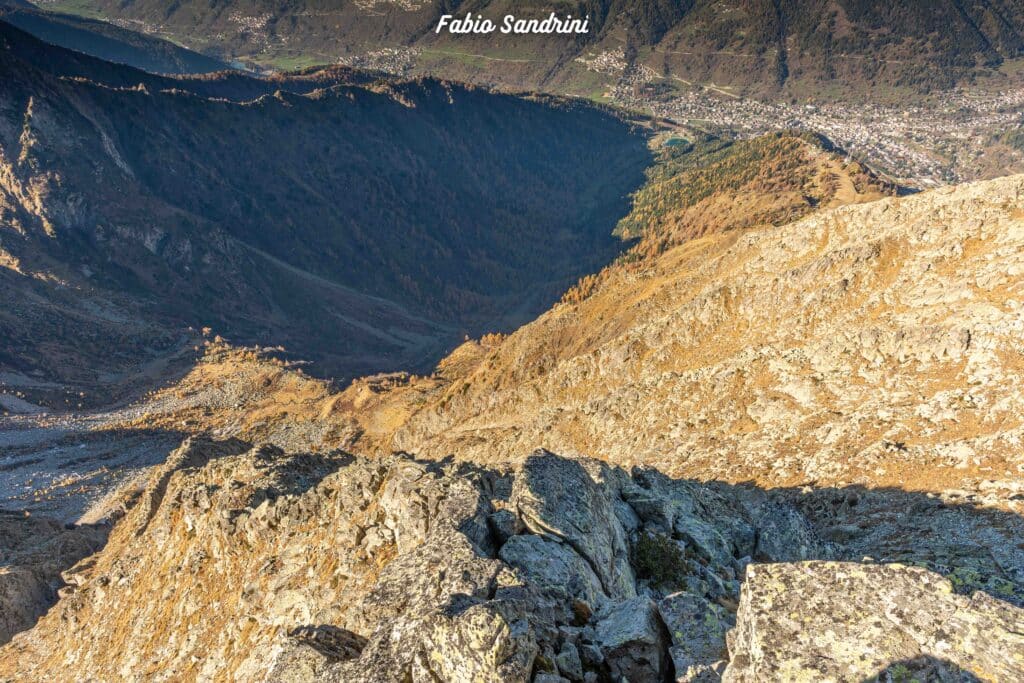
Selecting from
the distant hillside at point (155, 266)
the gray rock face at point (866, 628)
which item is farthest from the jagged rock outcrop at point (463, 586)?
the distant hillside at point (155, 266)

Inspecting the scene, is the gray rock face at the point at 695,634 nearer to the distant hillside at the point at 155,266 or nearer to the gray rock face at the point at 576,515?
the gray rock face at the point at 576,515

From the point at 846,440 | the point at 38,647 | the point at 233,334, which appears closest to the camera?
the point at 846,440

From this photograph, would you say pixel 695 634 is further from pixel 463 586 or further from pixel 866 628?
pixel 463 586

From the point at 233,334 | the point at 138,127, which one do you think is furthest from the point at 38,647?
the point at 138,127

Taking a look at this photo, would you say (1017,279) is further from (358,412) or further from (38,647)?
(358,412)

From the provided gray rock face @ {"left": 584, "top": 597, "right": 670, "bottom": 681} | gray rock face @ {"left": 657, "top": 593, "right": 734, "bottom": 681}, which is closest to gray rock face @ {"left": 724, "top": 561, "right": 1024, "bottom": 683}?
gray rock face @ {"left": 657, "top": 593, "right": 734, "bottom": 681}

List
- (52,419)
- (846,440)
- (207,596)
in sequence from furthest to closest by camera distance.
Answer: (52,419)
(846,440)
(207,596)

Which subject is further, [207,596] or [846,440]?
[846,440]
